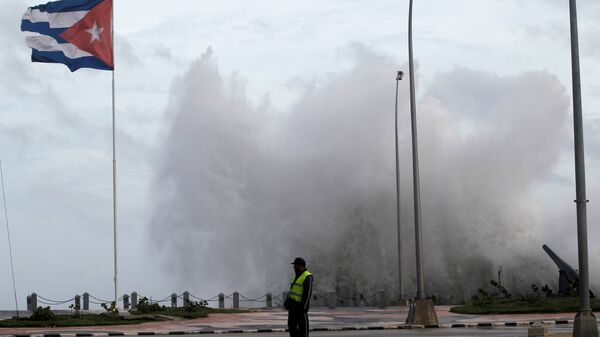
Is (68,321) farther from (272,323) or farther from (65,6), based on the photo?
(65,6)

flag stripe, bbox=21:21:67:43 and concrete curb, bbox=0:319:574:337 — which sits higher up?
flag stripe, bbox=21:21:67:43

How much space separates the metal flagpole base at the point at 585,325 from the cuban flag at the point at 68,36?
19603 mm

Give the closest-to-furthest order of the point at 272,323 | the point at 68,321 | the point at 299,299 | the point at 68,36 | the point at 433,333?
the point at 299,299 < the point at 433,333 < the point at 68,321 < the point at 272,323 < the point at 68,36

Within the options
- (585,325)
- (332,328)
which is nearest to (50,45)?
(332,328)

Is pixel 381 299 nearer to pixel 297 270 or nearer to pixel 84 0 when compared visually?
pixel 84 0

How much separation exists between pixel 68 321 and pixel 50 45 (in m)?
9.11

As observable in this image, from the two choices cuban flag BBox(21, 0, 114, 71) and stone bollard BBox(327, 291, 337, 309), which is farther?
stone bollard BBox(327, 291, 337, 309)

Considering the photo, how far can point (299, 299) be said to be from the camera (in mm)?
17469

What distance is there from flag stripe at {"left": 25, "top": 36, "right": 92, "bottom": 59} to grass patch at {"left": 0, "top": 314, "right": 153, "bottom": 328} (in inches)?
331

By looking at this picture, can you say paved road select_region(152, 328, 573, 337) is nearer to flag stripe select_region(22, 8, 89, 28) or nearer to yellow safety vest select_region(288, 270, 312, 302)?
yellow safety vest select_region(288, 270, 312, 302)

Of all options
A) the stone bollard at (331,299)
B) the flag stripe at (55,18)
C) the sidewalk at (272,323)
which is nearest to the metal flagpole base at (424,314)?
the sidewalk at (272,323)

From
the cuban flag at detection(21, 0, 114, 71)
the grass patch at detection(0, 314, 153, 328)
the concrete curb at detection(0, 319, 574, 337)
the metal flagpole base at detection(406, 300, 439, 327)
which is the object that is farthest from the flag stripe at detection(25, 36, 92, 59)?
the metal flagpole base at detection(406, 300, 439, 327)

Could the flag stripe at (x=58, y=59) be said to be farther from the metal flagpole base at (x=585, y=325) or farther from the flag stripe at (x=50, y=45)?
the metal flagpole base at (x=585, y=325)

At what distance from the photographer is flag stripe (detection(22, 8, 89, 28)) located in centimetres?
3497
